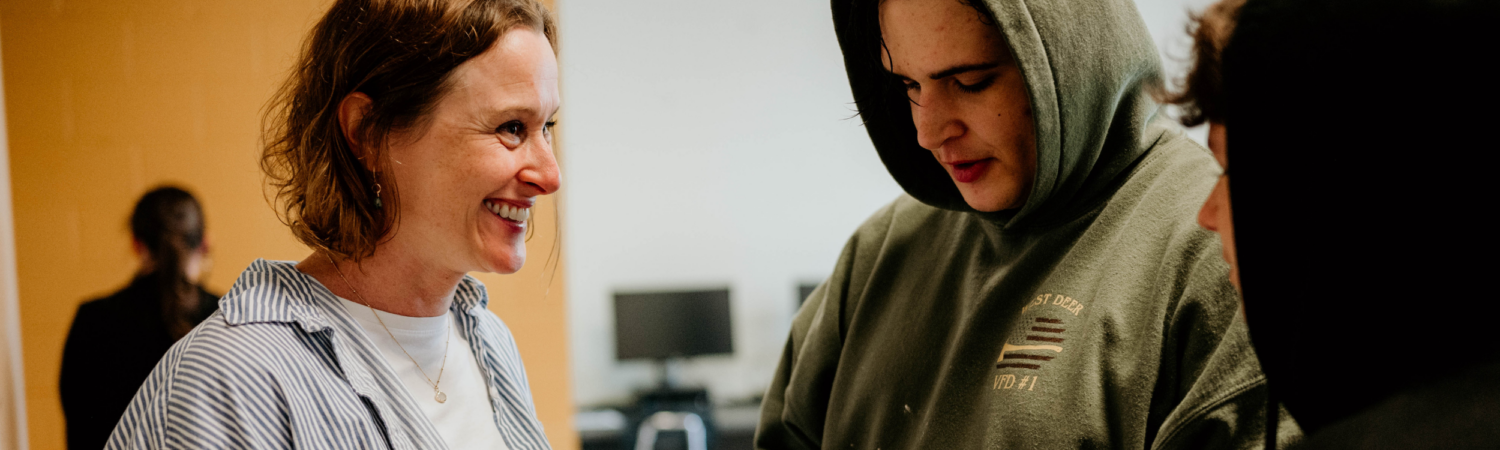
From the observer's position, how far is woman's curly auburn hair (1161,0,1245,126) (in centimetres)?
69

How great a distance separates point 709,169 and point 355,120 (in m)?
4.55

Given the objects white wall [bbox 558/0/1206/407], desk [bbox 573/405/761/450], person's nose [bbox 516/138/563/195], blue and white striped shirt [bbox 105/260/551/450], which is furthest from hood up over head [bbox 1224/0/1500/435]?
white wall [bbox 558/0/1206/407]

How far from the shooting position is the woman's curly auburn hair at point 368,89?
1.01 metres

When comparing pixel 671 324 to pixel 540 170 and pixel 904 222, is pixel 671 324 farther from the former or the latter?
pixel 540 170

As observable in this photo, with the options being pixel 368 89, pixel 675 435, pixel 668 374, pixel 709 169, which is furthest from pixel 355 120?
pixel 709 169

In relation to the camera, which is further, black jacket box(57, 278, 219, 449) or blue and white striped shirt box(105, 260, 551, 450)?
black jacket box(57, 278, 219, 449)

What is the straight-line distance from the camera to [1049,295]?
111cm

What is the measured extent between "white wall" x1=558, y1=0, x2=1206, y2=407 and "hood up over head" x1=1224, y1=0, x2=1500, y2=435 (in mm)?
4888

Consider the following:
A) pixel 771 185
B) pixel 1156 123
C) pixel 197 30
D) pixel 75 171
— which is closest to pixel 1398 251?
pixel 1156 123

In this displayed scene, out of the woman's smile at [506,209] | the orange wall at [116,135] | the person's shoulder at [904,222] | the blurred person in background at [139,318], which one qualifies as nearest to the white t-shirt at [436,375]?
A: the woman's smile at [506,209]

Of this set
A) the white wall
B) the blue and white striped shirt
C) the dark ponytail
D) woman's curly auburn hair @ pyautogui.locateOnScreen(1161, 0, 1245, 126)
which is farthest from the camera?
the white wall

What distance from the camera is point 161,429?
2.78 feet

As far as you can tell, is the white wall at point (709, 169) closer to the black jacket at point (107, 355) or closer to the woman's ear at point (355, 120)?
the black jacket at point (107, 355)

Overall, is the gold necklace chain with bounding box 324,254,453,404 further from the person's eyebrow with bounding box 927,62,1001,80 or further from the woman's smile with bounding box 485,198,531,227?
the person's eyebrow with bounding box 927,62,1001,80
